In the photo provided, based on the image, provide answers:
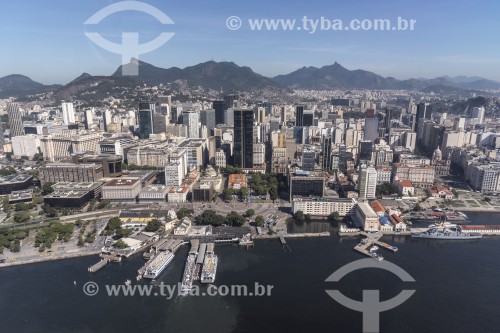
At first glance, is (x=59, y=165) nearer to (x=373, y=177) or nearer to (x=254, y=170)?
(x=254, y=170)

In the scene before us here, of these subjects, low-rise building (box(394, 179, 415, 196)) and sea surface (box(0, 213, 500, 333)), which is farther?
low-rise building (box(394, 179, 415, 196))

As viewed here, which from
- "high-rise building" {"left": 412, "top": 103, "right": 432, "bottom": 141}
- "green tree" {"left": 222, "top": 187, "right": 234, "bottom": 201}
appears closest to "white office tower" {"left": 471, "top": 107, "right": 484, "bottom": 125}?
"high-rise building" {"left": 412, "top": 103, "right": 432, "bottom": 141}

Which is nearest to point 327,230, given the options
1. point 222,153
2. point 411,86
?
point 222,153

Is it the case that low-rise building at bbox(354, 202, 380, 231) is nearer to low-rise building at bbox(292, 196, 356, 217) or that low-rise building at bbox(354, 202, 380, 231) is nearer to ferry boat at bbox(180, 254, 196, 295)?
low-rise building at bbox(292, 196, 356, 217)

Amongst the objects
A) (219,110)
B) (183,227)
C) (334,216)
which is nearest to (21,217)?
(183,227)

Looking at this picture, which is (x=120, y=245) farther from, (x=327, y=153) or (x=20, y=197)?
(x=327, y=153)

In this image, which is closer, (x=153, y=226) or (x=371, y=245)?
(x=371, y=245)

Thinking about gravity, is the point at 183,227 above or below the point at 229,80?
below
